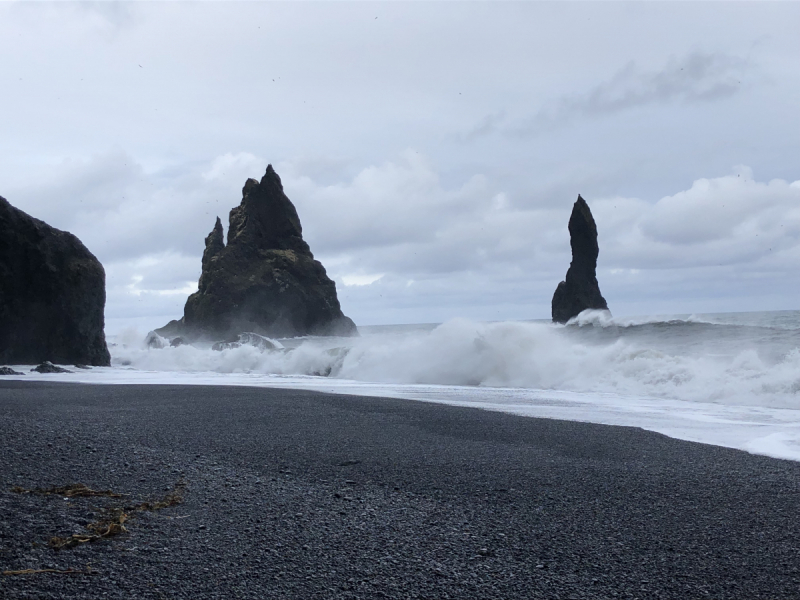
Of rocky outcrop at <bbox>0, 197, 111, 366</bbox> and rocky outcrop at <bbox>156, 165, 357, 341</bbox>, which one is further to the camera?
rocky outcrop at <bbox>156, 165, 357, 341</bbox>

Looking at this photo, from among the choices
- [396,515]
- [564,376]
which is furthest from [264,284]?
[396,515]

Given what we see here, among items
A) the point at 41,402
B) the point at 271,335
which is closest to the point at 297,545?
the point at 41,402

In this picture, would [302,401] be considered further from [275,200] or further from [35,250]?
[275,200]

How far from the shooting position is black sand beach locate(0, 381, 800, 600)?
256 centimetres

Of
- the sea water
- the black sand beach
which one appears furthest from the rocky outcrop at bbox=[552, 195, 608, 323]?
the black sand beach

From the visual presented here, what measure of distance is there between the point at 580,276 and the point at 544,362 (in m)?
44.4

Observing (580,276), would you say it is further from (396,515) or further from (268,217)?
(396,515)

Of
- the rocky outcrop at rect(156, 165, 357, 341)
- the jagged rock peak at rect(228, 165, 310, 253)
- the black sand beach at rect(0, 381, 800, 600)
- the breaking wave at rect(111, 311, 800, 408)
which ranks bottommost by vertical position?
the black sand beach at rect(0, 381, 800, 600)

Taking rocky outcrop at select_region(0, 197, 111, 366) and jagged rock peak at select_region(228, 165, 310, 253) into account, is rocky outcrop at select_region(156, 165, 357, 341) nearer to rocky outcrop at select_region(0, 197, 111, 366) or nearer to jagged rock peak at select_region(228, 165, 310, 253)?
jagged rock peak at select_region(228, 165, 310, 253)

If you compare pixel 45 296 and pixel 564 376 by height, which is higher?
pixel 45 296

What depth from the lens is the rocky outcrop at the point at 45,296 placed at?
19.4 m

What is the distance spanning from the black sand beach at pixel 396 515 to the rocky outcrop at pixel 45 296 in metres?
15.5

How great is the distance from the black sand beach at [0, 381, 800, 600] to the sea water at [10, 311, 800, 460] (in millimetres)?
2051

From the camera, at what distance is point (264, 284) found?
186 ft
